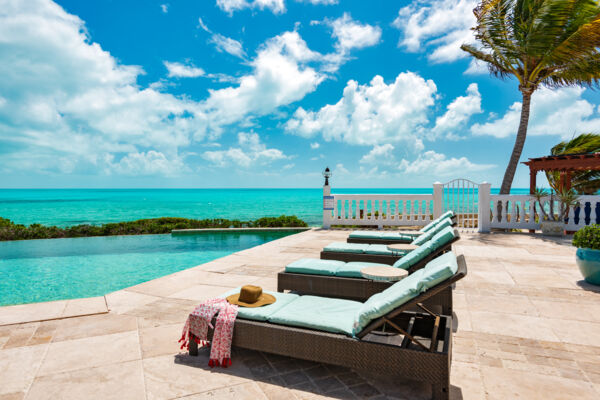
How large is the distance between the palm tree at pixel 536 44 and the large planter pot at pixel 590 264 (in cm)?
744

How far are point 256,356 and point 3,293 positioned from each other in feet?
15.3

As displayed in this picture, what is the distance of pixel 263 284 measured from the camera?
13.7 feet

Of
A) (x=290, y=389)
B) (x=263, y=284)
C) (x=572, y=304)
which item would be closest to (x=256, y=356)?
(x=290, y=389)

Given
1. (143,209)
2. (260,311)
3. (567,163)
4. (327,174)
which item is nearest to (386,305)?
(260,311)

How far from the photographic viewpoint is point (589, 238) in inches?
157

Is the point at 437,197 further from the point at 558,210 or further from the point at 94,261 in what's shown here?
the point at 94,261

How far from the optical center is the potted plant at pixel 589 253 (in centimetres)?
394

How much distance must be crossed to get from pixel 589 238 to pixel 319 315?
3.89m

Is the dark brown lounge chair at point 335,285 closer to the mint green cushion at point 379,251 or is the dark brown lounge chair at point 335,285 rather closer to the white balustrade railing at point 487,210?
the mint green cushion at point 379,251

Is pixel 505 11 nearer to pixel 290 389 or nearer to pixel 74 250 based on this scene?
pixel 290 389

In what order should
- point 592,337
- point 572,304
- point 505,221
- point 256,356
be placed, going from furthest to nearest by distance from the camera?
point 505,221 < point 572,304 < point 592,337 < point 256,356

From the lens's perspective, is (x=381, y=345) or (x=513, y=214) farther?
(x=513, y=214)

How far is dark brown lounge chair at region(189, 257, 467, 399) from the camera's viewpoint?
6.02 ft

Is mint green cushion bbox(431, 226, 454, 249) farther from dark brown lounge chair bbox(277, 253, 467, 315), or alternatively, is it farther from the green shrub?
the green shrub
